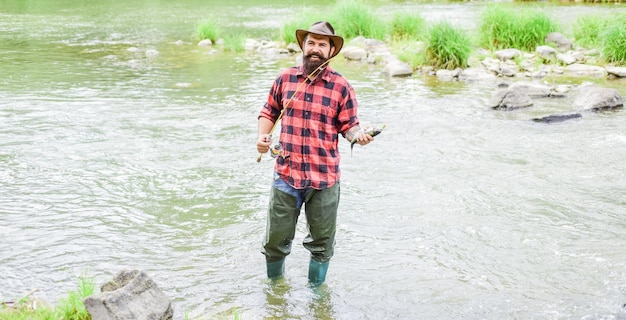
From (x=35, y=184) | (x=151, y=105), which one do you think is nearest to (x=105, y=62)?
(x=151, y=105)

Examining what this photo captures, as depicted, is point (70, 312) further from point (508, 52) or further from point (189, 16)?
point (189, 16)

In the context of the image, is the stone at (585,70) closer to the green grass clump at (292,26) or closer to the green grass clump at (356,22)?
the green grass clump at (356,22)

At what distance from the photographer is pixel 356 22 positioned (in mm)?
19906

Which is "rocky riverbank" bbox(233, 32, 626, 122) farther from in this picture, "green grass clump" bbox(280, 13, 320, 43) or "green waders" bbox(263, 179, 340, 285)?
"green waders" bbox(263, 179, 340, 285)

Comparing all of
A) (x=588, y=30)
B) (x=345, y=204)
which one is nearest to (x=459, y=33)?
(x=588, y=30)

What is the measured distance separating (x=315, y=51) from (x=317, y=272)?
1668mm

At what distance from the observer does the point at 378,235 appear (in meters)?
6.24

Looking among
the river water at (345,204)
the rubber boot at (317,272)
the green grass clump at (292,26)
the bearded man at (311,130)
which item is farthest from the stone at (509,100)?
the green grass clump at (292,26)

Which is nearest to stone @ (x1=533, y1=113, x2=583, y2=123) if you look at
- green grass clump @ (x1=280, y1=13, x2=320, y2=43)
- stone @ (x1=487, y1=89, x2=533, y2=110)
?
stone @ (x1=487, y1=89, x2=533, y2=110)

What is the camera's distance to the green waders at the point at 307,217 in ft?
14.4

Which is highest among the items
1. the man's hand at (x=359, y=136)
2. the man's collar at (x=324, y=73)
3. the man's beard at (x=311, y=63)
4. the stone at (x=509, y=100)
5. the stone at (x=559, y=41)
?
the man's beard at (x=311, y=63)

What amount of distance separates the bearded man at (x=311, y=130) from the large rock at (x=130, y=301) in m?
0.87

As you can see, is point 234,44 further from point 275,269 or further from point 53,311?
point 53,311

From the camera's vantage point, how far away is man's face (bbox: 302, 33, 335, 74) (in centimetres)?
418
